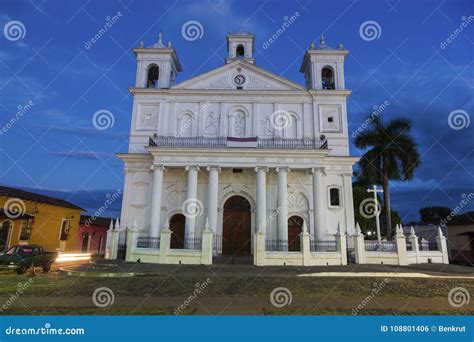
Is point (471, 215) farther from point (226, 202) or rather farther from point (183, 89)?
point (183, 89)

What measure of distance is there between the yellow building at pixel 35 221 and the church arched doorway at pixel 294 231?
58.8 feet

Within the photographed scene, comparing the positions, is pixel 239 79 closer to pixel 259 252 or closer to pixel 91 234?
pixel 259 252

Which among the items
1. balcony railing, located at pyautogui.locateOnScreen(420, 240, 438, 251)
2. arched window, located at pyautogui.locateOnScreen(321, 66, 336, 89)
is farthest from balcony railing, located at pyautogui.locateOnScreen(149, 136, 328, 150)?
balcony railing, located at pyautogui.locateOnScreen(420, 240, 438, 251)

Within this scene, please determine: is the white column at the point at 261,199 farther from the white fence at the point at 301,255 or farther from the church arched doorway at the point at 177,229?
the church arched doorway at the point at 177,229

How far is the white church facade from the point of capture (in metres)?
19.1

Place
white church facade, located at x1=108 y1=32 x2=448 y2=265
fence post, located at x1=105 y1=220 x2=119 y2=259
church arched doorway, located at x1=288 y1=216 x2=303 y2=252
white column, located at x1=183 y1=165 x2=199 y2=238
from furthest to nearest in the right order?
church arched doorway, located at x1=288 y1=216 x2=303 y2=252
white column, located at x1=183 y1=165 x2=199 y2=238
white church facade, located at x1=108 y1=32 x2=448 y2=265
fence post, located at x1=105 y1=220 x2=119 y2=259

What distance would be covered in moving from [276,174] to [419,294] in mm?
13435

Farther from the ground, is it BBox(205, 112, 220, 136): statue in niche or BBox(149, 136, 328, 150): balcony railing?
BBox(205, 112, 220, 136): statue in niche

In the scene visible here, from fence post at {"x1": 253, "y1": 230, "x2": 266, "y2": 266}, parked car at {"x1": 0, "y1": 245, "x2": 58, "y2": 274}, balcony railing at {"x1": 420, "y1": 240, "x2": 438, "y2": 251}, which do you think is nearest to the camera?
parked car at {"x1": 0, "y1": 245, "x2": 58, "y2": 274}

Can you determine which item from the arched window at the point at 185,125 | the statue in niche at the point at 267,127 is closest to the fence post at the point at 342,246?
the statue in niche at the point at 267,127

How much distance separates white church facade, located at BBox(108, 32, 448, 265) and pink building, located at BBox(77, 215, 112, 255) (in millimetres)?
14420

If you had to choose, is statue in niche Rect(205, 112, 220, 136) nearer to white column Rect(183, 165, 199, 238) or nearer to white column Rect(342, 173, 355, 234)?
white column Rect(183, 165, 199, 238)

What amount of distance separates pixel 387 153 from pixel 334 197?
600 cm

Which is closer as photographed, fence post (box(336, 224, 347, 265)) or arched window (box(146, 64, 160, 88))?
fence post (box(336, 224, 347, 265))
